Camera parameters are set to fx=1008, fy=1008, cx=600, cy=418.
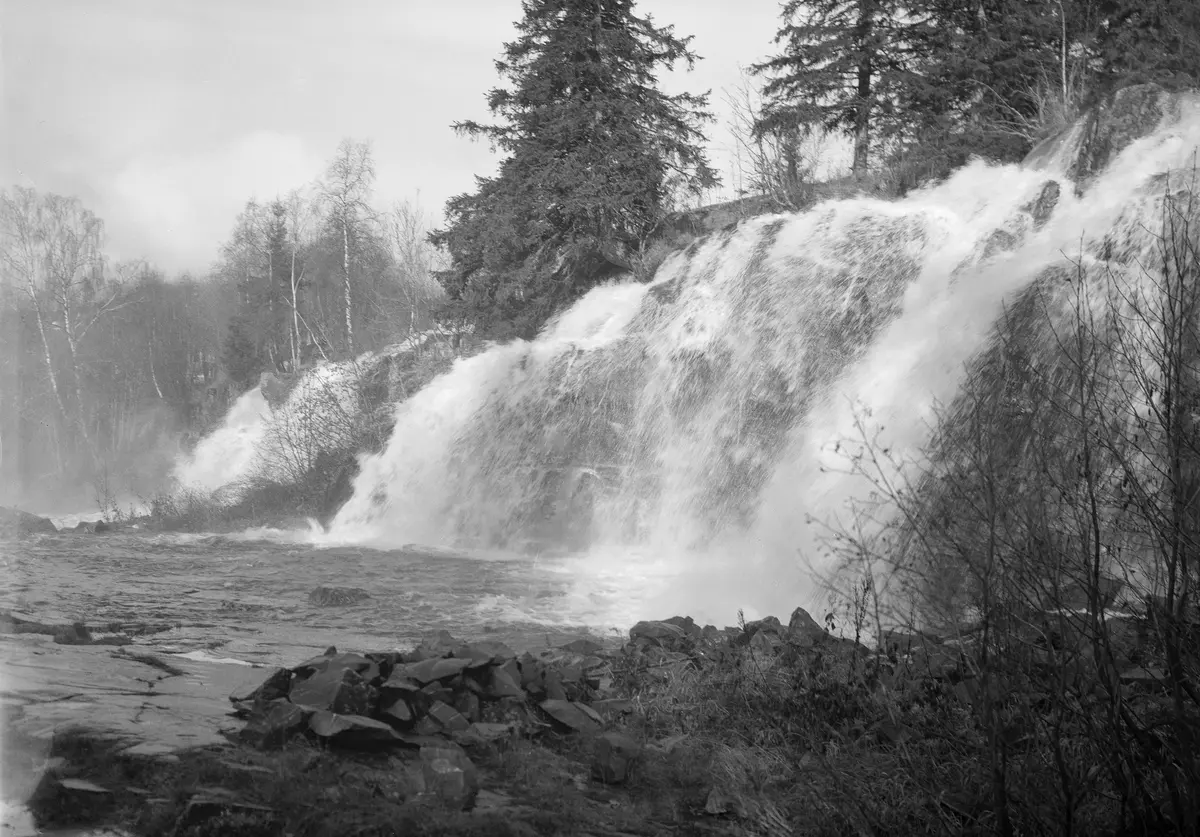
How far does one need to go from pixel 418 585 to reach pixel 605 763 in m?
8.27

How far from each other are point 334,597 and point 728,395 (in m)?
7.06

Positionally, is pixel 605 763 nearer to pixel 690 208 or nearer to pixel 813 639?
pixel 813 639

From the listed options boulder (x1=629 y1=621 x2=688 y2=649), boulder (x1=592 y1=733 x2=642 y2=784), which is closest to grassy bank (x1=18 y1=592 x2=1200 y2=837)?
boulder (x1=592 y1=733 x2=642 y2=784)

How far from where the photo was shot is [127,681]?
5848 mm

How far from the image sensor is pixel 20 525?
1830cm

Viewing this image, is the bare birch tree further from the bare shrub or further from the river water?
the bare shrub

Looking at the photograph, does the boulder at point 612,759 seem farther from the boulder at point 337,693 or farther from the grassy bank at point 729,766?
the boulder at point 337,693

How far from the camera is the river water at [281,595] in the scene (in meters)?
9.03

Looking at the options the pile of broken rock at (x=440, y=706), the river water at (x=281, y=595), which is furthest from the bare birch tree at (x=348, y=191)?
the pile of broken rock at (x=440, y=706)

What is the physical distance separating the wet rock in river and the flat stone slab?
165 inches

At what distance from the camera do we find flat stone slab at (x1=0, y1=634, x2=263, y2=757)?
460 centimetres

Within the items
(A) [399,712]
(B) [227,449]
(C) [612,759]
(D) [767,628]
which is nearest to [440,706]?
(A) [399,712]

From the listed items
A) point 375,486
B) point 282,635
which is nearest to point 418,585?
point 282,635

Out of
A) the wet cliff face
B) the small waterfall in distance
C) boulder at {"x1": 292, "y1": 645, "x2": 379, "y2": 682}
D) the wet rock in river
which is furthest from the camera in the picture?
the wet cliff face
